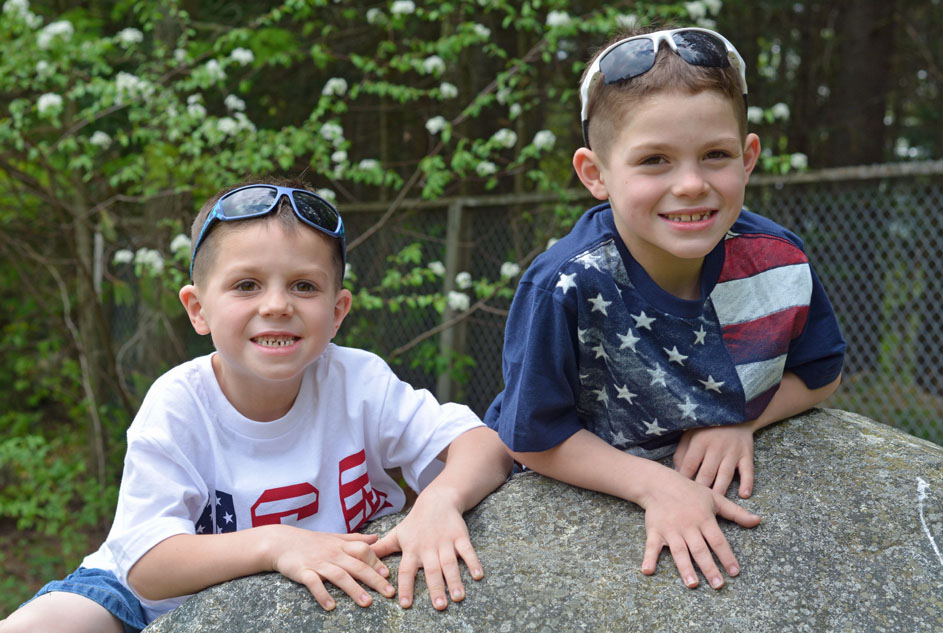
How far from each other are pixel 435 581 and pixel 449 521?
0.65 feet

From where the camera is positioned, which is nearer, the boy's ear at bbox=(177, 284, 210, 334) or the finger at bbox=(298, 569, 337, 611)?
the finger at bbox=(298, 569, 337, 611)

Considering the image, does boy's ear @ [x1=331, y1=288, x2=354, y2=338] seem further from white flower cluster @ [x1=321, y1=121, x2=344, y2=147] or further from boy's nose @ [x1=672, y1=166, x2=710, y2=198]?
white flower cluster @ [x1=321, y1=121, x2=344, y2=147]

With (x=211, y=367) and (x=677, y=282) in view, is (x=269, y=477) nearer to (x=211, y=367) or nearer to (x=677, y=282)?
(x=211, y=367)

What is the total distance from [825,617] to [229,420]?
1473 mm

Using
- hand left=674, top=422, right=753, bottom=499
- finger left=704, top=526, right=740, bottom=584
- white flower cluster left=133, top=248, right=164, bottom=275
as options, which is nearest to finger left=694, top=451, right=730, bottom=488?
hand left=674, top=422, right=753, bottom=499

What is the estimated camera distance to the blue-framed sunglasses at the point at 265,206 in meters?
2.21

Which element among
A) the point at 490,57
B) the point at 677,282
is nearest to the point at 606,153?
the point at 677,282

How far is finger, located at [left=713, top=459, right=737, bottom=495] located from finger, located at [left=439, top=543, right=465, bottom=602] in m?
0.64

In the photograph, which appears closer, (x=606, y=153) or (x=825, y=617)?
(x=825, y=617)

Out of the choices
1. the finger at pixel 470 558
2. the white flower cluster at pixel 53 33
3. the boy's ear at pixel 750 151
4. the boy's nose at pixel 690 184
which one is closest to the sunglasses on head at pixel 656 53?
the boy's ear at pixel 750 151

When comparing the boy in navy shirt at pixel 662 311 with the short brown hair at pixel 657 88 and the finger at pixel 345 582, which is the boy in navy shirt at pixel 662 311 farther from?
the finger at pixel 345 582

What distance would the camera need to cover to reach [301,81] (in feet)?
25.5

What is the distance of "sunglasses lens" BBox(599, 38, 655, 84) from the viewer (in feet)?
6.68

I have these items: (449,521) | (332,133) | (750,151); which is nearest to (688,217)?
(750,151)
